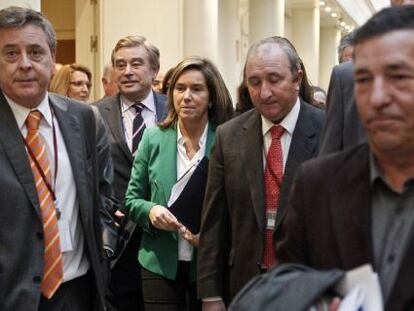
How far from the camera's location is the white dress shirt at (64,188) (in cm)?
283

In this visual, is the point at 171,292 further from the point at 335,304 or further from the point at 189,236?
the point at 335,304

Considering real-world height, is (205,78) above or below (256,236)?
above

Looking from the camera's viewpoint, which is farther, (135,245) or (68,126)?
(135,245)

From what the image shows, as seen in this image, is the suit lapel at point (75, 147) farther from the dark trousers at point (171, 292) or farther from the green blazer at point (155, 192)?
the dark trousers at point (171, 292)

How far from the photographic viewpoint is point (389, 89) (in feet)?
4.96

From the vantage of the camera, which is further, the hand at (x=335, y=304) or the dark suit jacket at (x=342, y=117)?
the dark suit jacket at (x=342, y=117)

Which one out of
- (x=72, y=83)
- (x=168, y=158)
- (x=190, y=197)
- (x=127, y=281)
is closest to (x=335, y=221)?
(x=190, y=197)

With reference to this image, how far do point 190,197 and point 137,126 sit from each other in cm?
102

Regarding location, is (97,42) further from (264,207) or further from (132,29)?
(264,207)

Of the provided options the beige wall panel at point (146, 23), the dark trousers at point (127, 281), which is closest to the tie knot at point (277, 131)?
the dark trousers at point (127, 281)

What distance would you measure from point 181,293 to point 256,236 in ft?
2.62

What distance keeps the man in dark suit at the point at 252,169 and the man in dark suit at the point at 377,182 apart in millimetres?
1345

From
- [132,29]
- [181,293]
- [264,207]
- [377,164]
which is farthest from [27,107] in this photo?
[132,29]

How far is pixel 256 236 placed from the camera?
10.1ft
